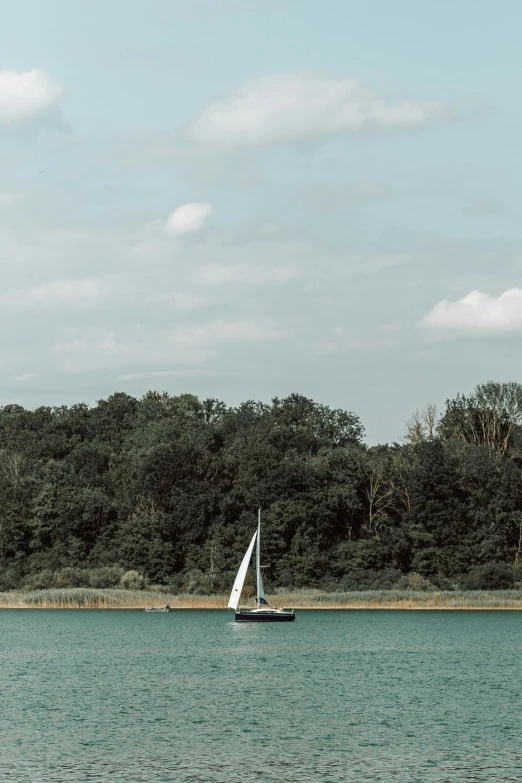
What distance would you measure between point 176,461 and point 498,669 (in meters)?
75.8

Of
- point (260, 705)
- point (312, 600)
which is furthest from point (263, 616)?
point (260, 705)

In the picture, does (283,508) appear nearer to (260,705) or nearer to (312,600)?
(312,600)

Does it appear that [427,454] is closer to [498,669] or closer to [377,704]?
[498,669]

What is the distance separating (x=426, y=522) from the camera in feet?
380

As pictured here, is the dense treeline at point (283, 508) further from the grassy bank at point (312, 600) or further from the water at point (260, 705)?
the water at point (260, 705)

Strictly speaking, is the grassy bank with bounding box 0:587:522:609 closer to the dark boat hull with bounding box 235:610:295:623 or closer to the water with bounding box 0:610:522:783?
the dark boat hull with bounding box 235:610:295:623

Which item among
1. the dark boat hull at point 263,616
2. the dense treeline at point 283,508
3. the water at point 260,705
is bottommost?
the water at point 260,705

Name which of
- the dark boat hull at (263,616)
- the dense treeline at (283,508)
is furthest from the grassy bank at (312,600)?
the dark boat hull at (263,616)

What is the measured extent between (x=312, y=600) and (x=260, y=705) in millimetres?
62477

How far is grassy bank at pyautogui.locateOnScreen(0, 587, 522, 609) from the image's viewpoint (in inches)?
3996

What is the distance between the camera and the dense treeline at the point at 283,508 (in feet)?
368

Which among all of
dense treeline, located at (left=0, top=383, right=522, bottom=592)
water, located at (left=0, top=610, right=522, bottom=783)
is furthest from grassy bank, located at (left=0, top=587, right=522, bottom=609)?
water, located at (left=0, top=610, right=522, bottom=783)

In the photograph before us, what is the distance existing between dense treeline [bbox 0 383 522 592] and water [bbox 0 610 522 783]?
3236 cm

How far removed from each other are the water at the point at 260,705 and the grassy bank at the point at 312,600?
21925 millimetres
